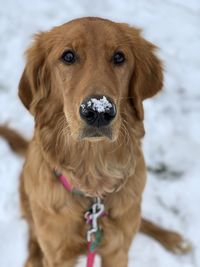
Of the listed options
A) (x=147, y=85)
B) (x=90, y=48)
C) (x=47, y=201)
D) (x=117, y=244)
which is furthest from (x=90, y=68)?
(x=117, y=244)

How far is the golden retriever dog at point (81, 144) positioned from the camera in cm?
274

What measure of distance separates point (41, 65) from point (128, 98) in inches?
21.3

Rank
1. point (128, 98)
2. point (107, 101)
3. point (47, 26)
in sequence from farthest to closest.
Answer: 1. point (47, 26)
2. point (128, 98)
3. point (107, 101)

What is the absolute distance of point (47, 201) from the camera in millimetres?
2982

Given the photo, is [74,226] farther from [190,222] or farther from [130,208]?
[190,222]

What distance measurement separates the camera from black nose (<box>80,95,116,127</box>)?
7.80 ft

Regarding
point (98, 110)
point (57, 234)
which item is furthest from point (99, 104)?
point (57, 234)

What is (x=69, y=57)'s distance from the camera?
274cm

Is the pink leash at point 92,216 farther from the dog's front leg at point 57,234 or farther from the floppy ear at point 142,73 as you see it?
the floppy ear at point 142,73

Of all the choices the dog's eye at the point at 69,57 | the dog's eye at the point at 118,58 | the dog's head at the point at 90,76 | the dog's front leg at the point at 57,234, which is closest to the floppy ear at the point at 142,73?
the dog's head at the point at 90,76

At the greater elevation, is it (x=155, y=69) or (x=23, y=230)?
(x=155, y=69)

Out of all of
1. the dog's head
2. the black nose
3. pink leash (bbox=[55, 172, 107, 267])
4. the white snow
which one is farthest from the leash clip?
the white snow

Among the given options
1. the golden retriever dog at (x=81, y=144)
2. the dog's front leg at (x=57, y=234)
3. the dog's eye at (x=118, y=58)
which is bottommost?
the dog's front leg at (x=57, y=234)

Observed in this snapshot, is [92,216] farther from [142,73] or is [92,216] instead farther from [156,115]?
[156,115]
